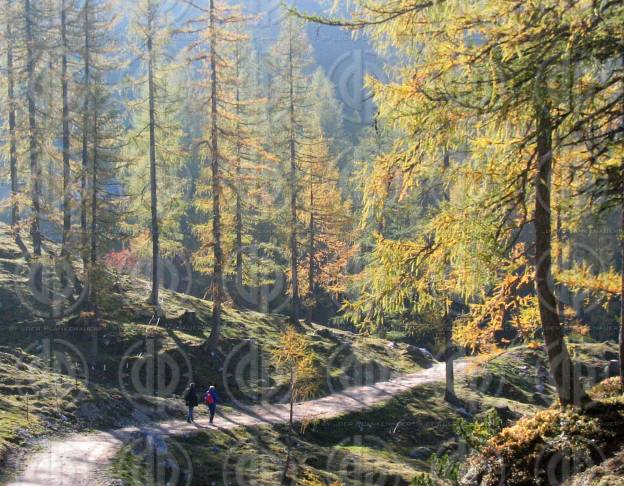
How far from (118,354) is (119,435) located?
6531 mm

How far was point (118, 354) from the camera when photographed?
2416 cm

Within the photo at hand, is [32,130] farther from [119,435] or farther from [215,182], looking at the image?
[119,435]

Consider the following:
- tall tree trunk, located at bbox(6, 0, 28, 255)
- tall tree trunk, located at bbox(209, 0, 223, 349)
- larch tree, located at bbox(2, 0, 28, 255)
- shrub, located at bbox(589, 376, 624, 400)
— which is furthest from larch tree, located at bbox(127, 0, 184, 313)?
shrub, located at bbox(589, 376, 624, 400)

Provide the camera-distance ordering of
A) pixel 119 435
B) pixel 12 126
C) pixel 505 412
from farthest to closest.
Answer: pixel 12 126 → pixel 505 412 → pixel 119 435

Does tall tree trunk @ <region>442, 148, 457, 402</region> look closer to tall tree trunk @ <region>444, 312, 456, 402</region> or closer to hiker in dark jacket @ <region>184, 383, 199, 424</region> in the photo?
tall tree trunk @ <region>444, 312, 456, 402</region>

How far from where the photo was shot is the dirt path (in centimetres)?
1446

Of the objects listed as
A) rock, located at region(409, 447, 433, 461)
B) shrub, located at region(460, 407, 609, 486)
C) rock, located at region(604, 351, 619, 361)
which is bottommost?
rock, located at region(409, 447, 433, 461)

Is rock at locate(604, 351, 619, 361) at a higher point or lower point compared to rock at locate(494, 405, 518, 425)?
higher

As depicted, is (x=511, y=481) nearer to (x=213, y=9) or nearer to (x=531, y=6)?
(x=531, y=6)

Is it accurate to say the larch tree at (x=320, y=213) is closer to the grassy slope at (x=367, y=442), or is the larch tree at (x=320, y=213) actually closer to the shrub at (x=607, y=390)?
the grassy slope at (x=367, y=442)

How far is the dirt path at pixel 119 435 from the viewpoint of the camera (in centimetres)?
1446

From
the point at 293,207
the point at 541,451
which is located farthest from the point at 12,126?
the point at 541,451

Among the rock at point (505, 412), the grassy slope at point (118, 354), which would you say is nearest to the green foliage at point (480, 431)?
the grassy slope at point (118, 354)

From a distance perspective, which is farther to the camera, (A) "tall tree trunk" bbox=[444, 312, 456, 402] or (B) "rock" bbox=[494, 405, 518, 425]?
(B) "rock" bbox=[494, 405, 518, 425]
